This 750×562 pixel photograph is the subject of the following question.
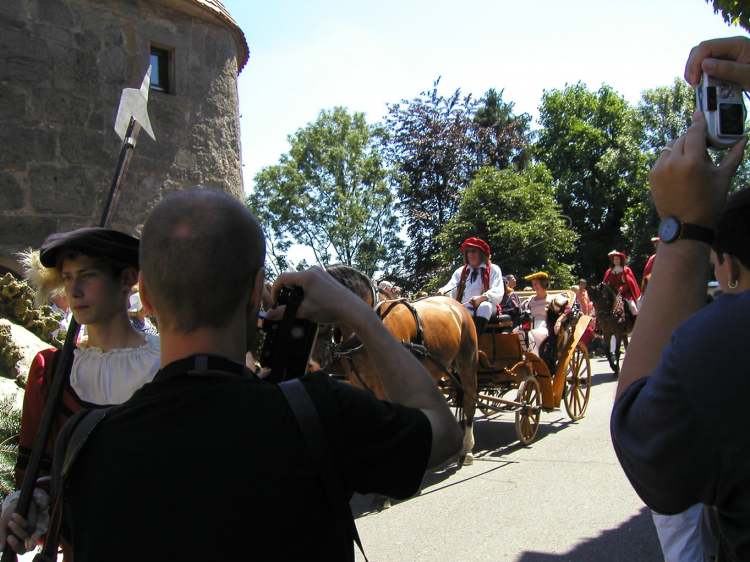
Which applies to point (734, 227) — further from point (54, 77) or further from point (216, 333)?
point (54, 77)

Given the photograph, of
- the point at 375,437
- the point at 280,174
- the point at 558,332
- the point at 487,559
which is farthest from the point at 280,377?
the point at 280,174

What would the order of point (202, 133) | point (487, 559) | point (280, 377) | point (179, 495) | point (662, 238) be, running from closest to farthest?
point (179, 495)
point (662, 238)
point (280, 377)
point (487, 559)
point (202, 133)

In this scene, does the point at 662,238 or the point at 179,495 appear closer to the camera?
the point at 179,495

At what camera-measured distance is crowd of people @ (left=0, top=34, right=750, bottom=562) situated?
1.23m

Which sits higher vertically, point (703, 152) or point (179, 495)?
point (703, 152)

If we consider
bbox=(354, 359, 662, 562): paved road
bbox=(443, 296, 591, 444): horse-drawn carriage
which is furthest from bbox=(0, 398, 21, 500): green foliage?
bbox=(443, 296, 591, 444): horse-drawn carriage

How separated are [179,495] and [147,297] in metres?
0.41

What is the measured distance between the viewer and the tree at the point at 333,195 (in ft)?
126

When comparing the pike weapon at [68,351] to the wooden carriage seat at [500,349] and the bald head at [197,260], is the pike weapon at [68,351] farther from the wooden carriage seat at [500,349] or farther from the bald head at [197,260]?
the wooden carriage seat at [500,349]

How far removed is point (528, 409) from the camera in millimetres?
Result: 8516

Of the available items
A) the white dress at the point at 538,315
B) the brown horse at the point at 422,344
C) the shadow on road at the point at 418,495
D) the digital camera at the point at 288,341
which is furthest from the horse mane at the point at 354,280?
the white dress at the point at 538,315

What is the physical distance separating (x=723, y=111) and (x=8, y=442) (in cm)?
535

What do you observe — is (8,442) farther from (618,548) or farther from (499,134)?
(499,134)

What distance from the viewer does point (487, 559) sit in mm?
4836
